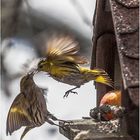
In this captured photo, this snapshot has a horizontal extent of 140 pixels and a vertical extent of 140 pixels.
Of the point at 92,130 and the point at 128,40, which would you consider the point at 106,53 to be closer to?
the point at 92,130

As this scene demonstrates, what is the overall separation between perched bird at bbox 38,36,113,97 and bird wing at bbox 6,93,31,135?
222 mm

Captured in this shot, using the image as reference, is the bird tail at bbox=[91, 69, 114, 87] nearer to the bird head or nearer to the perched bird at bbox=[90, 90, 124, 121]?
the perched bird at bbox=[90, 90, 124, 121]

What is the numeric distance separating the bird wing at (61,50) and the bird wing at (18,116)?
0.38m

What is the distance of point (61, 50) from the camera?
2740 millimetres

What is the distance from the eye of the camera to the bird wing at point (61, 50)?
2725 millimetres

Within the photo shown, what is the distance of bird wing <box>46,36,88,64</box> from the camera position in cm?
272

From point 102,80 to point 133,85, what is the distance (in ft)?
3.84

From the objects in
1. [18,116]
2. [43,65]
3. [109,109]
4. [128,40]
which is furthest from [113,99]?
[128,40]

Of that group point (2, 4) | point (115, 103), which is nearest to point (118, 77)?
point (115, 103)

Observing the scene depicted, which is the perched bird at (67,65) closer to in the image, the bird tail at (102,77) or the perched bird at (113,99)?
the bird tail at (102,77)

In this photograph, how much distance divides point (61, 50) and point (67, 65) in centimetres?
15

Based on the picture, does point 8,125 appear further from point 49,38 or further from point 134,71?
point 134,71

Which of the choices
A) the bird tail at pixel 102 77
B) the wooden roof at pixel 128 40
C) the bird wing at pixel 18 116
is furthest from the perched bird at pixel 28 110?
the wooden roof at pixel 128 40

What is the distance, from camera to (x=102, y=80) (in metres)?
3.12
